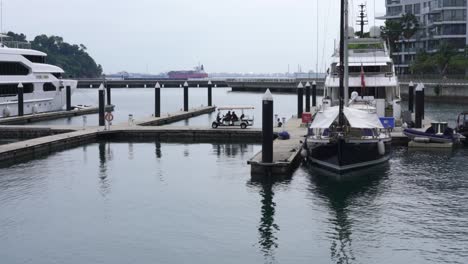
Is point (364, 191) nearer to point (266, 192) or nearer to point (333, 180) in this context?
point (333, 180)

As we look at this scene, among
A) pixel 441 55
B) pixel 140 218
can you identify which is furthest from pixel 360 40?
pixel 441 55

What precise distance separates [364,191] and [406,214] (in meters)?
4.04

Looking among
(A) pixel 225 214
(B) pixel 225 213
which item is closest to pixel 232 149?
(B) pixel 225 213

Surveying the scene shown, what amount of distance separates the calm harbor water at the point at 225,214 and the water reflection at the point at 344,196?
44mm

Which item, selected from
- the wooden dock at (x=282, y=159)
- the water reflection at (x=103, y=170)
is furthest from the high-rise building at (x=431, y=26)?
the water reflection at (x=103, y=170)

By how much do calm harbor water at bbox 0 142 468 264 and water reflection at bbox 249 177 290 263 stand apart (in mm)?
54

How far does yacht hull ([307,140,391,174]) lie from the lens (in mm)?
28125

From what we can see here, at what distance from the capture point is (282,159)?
2969 cm

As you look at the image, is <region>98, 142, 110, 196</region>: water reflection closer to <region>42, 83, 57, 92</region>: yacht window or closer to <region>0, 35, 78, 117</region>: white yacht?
<region>0, 35, 78, 117</region>: white yacht

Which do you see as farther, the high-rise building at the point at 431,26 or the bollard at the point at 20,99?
the high-rise building at the point at 431,26

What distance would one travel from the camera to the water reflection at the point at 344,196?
730 inches

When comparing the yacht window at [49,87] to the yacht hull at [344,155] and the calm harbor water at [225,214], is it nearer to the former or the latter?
the calm harbor water at [225,214]

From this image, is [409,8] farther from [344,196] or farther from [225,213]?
[225,213]

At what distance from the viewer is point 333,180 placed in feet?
91.0
